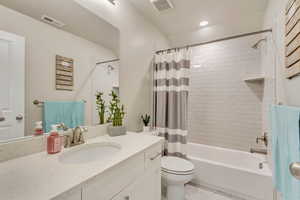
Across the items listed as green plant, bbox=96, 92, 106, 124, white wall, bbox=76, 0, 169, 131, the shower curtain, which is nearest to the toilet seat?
the shower curtain

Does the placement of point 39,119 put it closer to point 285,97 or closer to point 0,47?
point 0,47

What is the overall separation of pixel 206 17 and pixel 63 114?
2.37 meters

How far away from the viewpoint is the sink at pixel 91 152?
3.11ft

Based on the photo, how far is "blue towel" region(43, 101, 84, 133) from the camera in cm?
99

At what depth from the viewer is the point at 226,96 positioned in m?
2.37

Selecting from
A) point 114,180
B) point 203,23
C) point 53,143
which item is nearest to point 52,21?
point 53,143

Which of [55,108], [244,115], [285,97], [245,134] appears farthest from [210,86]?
[55,108]

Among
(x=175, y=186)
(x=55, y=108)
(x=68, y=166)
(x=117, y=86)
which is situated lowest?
(x=175, y=186)

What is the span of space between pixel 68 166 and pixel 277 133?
1289 millimetres

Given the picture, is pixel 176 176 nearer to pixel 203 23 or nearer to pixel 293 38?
pixel 293 38

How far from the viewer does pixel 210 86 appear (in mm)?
2508

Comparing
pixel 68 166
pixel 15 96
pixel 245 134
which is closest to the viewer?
pixel 68 166

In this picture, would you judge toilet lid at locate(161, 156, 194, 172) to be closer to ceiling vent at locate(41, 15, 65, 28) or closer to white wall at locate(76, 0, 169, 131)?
white wall at locate(76, 0, 169, 131)

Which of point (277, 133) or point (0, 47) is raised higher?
point (0, 47)
